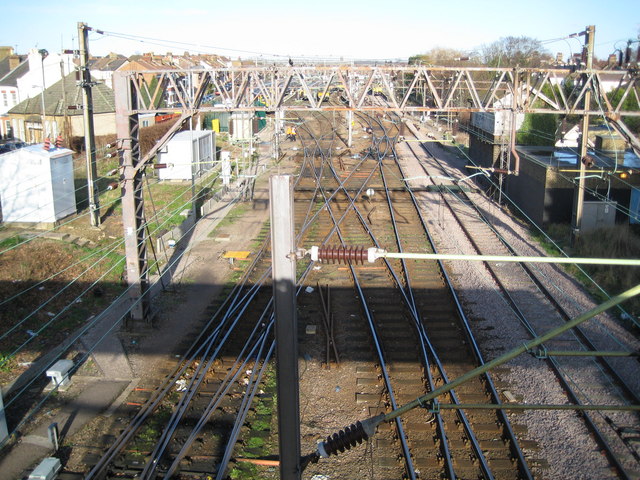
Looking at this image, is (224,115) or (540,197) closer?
(540,197)

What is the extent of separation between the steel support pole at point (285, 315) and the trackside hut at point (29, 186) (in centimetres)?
1683

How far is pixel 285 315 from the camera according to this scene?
4.36m

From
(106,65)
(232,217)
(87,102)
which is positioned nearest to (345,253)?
(87,102)

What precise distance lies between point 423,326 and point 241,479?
524cm

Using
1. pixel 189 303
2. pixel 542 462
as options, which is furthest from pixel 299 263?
pixel 542 462

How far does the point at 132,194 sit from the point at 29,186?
359 inches

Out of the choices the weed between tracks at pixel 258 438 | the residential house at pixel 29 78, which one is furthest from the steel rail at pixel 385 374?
the residential house at pixel 29 78

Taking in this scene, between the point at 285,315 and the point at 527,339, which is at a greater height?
the point at 285,315

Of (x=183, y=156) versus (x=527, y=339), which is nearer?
(x=527, y=339)

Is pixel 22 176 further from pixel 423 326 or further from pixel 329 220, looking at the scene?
pixel 423 326

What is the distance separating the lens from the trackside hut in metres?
19.1

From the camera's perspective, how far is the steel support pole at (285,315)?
4141 mm

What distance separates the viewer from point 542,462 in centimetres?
772

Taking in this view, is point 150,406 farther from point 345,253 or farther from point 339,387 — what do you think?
point 345,253
